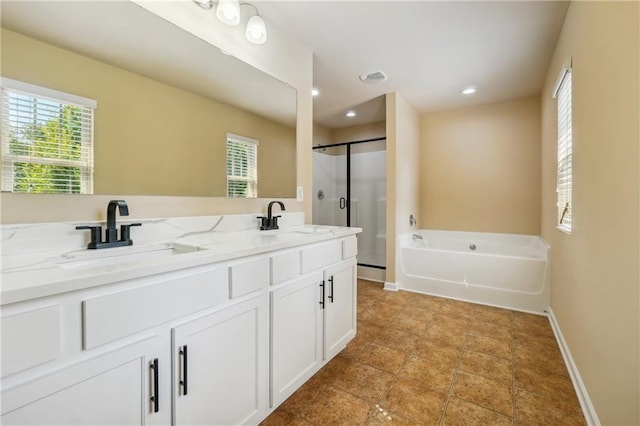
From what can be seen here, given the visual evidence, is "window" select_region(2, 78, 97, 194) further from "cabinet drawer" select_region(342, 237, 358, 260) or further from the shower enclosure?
the shower enclosure

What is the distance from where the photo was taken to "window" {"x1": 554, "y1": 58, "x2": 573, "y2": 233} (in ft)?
6.79

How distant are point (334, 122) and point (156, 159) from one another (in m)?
3.69

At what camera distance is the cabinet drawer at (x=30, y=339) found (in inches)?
25.9

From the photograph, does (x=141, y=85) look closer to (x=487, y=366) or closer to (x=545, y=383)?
(x=487, y=366)

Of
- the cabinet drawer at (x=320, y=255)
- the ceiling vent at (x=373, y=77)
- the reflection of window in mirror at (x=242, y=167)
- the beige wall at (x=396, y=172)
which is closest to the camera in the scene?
Answer: the cabinet drawer at (x=320, y=255)

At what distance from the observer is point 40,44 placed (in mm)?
1134

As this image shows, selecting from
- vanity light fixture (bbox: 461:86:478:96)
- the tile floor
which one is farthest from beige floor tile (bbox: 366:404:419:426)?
vanity light fixture (bbox: 461:86:478:96)

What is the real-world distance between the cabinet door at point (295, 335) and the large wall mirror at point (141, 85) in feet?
2.62

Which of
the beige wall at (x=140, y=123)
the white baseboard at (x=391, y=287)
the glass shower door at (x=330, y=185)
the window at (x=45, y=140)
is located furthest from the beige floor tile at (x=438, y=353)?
the glass shower door at (x=330, y=185)

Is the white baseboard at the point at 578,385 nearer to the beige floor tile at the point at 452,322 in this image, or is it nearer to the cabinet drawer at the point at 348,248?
the beige floor tile at the point at 452,322

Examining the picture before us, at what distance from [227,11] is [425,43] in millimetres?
1666

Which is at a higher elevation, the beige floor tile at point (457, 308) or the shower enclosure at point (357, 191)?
the shower enclosure at point (357, 191)

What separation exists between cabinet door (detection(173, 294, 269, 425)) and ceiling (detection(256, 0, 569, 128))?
79.1 inches

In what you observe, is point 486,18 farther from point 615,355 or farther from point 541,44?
point 615,355
